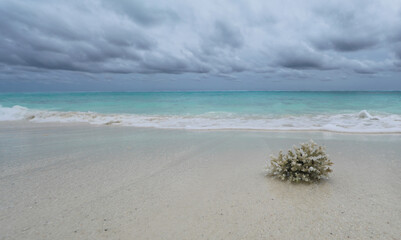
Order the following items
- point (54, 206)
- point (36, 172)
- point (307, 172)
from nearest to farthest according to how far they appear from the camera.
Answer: point (54, 206) < point (307, 172) < point (36, 172)

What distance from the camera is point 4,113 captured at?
47.3 ft

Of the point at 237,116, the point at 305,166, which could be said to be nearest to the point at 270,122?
the point at 237,116

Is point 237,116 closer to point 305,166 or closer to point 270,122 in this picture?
point 270,122

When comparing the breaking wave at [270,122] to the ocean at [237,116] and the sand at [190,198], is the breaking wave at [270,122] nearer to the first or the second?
the ocean at [237,116]

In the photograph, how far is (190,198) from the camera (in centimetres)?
247

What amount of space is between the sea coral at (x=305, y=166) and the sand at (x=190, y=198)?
0.12m

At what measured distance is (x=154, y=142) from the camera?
565 centimetres

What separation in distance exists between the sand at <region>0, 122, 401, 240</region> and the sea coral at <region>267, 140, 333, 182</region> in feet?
0.40

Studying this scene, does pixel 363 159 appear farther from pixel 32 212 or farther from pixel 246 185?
pixel 32 212

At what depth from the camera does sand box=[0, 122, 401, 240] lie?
187cm

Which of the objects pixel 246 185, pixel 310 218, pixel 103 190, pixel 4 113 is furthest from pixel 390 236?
pixel 4 113

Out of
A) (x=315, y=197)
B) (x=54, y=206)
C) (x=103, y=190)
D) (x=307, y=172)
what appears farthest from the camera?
(x=307, y=172)

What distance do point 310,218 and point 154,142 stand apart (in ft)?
14.2

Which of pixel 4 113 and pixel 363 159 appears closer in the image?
pixel 363 159
